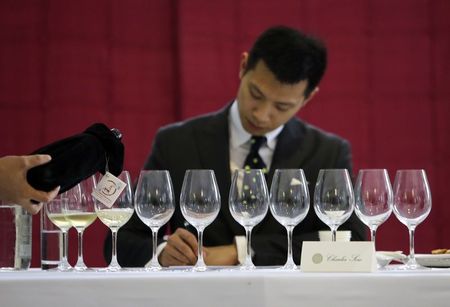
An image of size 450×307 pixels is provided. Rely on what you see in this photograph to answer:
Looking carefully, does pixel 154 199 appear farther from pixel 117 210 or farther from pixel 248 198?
pixel 248 198

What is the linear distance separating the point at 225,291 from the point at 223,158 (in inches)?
50.7

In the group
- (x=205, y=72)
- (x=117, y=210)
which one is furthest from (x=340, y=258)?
(x=205, y=72)

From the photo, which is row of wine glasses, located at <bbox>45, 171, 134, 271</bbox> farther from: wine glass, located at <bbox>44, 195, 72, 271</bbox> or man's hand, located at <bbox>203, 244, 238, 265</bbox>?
man's hand, located at <bbox>203, 244, 238, 265</bbox>

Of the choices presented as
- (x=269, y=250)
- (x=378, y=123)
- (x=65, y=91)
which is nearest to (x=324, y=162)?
(x=269, y=250)

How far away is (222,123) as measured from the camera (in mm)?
2758

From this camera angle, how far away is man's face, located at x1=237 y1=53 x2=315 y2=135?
8.52 feet

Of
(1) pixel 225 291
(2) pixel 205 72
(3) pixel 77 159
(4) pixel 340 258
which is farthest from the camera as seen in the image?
(2) pixel 205 72

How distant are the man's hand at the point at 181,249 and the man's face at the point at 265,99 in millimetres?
737

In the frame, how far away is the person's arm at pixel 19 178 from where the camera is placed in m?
1.54

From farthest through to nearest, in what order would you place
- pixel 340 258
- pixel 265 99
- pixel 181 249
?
pixel 265 99
pixel 181 249
pixel 340 258

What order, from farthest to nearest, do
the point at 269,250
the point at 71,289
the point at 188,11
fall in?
the point at 188,11 → the point at 269,250 → the point at 71,289

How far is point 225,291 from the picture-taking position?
4.50ft

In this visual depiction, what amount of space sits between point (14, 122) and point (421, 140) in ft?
6.46

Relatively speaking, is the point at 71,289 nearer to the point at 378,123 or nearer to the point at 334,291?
the point at 334,291
